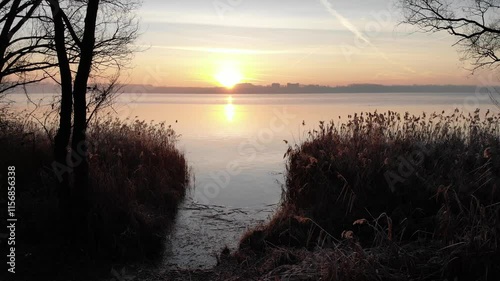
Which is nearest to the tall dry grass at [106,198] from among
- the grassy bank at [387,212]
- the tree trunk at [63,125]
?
the tree trunk at [63,125]

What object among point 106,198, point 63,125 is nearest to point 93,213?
point 106,198

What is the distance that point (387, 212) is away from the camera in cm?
716

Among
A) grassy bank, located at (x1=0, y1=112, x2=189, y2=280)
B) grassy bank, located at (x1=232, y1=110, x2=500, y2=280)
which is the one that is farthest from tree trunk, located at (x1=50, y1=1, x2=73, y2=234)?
grassy bank, located at (x1=232, y1=110, x2=500, y2=280)

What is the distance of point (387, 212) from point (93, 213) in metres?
5.23

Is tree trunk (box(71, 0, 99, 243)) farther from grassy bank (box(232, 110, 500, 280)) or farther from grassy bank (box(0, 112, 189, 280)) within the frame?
grassy bank (box(232, 110, 500, 280))

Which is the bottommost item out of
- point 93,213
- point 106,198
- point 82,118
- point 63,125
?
point 93,213

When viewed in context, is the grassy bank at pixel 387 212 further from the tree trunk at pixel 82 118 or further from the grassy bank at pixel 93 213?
the tree trunk at pixel 82 118

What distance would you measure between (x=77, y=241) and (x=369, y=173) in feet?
17.9

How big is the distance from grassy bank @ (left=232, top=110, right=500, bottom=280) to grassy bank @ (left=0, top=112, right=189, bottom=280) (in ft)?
6.55

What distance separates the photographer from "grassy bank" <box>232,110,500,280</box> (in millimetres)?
4797

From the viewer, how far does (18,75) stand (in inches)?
518

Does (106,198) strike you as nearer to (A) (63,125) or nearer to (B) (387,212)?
(A) (63,125)

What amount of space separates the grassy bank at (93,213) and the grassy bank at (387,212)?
2.00 metres

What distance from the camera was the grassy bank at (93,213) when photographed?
21.8ft
